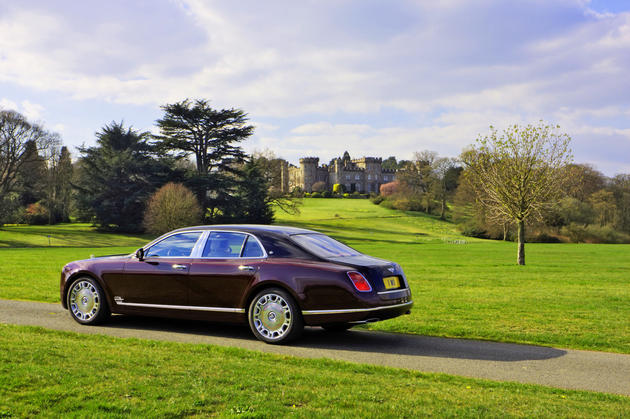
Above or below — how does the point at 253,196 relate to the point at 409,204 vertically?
below

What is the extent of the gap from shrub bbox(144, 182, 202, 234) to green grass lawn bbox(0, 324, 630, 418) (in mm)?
45260

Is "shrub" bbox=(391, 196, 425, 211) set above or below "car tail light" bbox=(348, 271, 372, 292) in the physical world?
above

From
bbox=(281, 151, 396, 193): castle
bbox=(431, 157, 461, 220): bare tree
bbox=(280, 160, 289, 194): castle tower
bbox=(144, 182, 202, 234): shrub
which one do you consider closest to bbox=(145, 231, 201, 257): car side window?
bbox=(144, 182, 202, 234): shrub

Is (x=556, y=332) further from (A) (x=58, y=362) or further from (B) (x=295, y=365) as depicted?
(A) (x=58, y=362)

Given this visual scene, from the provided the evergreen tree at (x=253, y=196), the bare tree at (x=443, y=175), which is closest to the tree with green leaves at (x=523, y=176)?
the evergreen tree at (x=253, y=196)

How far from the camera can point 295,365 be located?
6375 mm

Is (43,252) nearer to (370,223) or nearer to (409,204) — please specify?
(370,223)

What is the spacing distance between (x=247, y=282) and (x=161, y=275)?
1.62m

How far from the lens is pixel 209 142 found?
A: 6247 cm

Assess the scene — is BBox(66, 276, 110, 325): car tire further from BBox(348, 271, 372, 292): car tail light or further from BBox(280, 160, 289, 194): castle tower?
BBox(280, 160, 289, 194): castle tower

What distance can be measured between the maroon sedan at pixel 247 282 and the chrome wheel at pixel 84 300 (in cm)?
2

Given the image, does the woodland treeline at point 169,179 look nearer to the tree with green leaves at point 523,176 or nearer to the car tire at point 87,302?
the tree with green leaves at point 523,176

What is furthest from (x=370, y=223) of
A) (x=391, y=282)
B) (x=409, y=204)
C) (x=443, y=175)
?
(x=391, y=282)

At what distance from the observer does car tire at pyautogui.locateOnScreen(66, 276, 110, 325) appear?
30.4 ft
